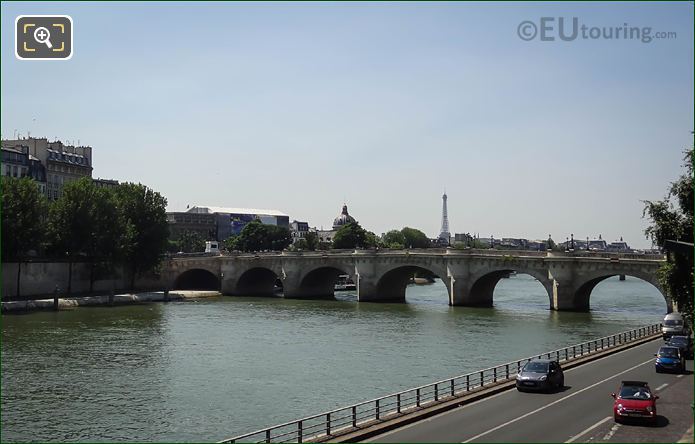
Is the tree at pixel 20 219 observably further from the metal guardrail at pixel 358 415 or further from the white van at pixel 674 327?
the white van at pixel 674 327

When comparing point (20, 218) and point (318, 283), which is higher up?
point (20, 218)

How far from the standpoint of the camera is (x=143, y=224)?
121625 mm

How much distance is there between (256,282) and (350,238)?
2126 inches

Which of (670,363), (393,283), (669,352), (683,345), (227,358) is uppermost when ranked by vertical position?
(393,283)

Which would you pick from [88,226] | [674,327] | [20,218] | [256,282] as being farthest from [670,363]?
[256,282]

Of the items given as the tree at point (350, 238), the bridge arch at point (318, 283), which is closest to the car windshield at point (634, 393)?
the bridge arch at point (318, 283)

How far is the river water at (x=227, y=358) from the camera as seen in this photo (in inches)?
1455

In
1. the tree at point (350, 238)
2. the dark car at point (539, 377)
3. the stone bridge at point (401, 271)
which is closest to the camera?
the dark car at point (539, 377)

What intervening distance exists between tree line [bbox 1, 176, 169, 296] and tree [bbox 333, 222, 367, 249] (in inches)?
2775

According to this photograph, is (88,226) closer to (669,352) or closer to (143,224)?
(143,224)

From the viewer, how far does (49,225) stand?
10825cm

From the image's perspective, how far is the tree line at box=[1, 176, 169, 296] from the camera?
9906 cm

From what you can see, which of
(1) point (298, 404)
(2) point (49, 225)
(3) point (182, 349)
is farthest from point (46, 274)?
(1) point (298, 404)

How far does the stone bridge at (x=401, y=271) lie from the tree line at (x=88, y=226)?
48.0ft
